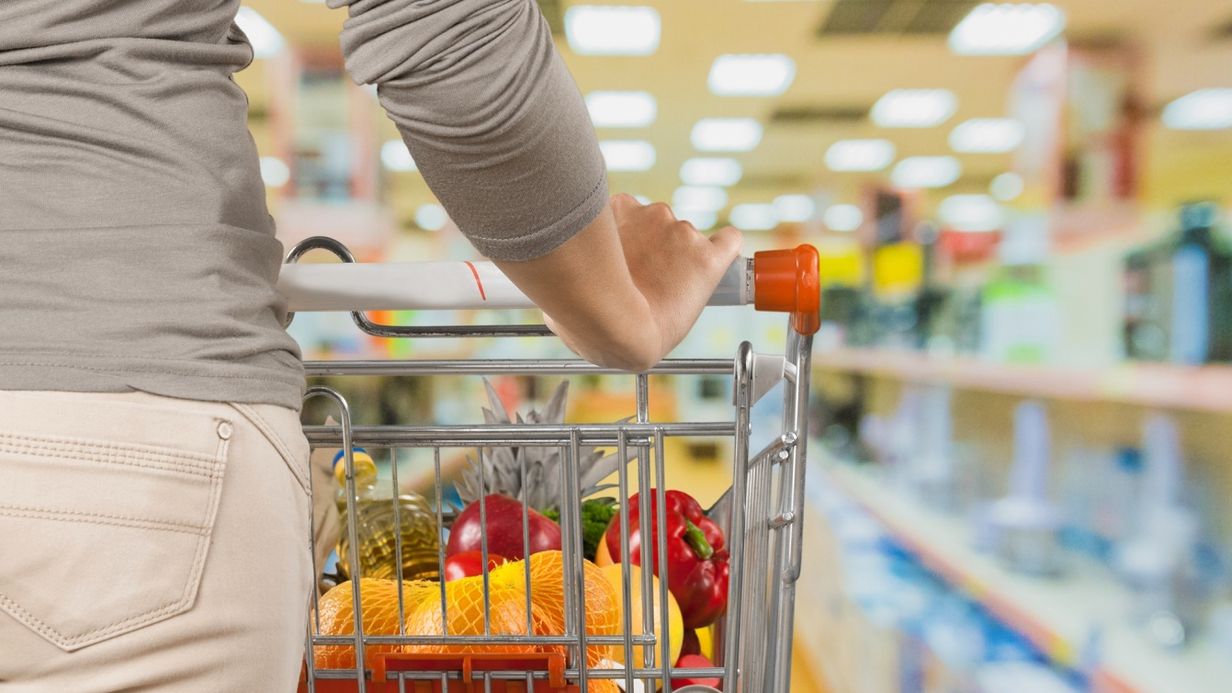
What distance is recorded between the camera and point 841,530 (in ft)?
13.8

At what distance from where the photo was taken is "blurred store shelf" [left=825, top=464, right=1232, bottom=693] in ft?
5.97

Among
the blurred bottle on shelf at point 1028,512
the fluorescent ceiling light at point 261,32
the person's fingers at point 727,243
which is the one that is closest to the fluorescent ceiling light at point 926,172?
the fluorescent ceiling light at point 261,32

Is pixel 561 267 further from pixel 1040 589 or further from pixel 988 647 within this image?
pixel 988 647

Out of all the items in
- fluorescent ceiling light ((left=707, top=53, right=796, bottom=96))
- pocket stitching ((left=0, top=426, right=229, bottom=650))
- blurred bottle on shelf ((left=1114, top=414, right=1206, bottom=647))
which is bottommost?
blurred bottle on shelf ((left=1114, top=414, right=1206, bottom=647))

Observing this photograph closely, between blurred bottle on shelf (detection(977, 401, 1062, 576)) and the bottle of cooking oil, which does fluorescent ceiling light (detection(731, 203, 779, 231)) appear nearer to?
blurred bottle on shelf (detection(977, 401, 1062, 576))

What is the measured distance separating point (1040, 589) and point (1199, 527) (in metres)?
0.41

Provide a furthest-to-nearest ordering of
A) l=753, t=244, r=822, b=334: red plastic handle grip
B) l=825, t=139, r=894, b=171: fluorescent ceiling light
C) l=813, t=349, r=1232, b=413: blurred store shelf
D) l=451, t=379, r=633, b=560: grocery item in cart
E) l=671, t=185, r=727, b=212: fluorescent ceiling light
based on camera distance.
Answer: l=671, t=185, r=727, b=212: fluorescent ceiling light < l=825, t=139, r=894, b=171: fluorescent ceiling light < l=813, t=349, r=1232, b=413: blurred store shelf < l=451, t=379, r=633, b=560: grocery item in cart < l=753, t=244, r=822, b=334: red plastic handle grip

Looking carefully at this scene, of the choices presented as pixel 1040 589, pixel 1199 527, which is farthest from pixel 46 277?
pixel 1040 589

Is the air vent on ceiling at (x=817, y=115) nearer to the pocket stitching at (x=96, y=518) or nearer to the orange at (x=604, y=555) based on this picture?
the orange at (x=604, y=555)

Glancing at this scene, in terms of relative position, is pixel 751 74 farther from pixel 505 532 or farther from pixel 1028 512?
pixel 505 532

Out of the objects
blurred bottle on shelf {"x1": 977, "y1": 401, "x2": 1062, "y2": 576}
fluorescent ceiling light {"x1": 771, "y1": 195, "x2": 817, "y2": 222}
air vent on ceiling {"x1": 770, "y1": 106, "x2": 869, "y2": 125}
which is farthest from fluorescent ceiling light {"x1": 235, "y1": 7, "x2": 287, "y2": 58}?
fluorescent ceiling light {"x1": 771, "y1": 195, "x2": 817, "y2": 222}

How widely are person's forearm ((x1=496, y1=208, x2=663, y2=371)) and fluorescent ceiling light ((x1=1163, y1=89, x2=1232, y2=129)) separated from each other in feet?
6.66

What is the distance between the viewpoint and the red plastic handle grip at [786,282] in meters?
0.82

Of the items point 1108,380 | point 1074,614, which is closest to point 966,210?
point 1074,614
